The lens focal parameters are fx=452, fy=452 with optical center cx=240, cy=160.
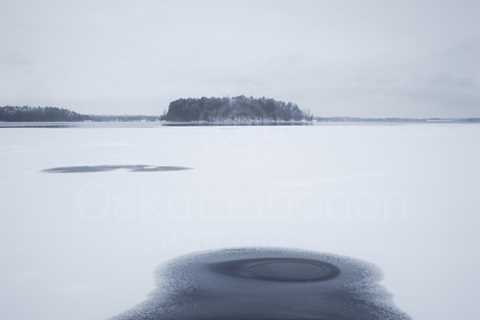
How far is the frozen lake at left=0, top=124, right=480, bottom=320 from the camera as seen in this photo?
13.9ft

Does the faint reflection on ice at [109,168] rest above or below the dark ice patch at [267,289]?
above

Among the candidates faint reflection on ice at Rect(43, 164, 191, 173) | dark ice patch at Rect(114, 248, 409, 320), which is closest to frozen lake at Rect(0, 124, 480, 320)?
dark ice patch at Rect(114, 248, 409, 320)

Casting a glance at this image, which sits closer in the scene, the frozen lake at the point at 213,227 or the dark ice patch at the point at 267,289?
the dark ice patch at the point at 267,289

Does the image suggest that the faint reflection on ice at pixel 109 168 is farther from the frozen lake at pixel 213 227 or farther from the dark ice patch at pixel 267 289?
the dark ice patch at pixel 267 289

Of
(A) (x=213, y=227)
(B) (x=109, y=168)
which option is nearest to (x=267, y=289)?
(A) (x=213, y=227)

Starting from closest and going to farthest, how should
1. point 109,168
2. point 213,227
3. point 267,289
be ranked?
point 267,289
point 213,227
point 109,168

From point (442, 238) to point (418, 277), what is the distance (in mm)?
1770

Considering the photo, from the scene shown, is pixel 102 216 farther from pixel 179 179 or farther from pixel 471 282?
pixel 471 282

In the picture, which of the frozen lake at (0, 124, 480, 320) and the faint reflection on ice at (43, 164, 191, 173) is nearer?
the frozen lake at (0, 124, 480, 320)

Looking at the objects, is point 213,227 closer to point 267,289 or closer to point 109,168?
point 267,289

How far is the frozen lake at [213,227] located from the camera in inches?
166

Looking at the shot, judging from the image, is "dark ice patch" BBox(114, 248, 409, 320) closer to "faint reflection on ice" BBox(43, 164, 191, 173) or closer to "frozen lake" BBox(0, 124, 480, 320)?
"frozen lake" BBox(0, 124, 480, 320)

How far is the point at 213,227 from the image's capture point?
6758 millimetres

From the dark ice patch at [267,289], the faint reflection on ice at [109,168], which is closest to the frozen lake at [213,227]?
the dark ice patch at [267,289]
